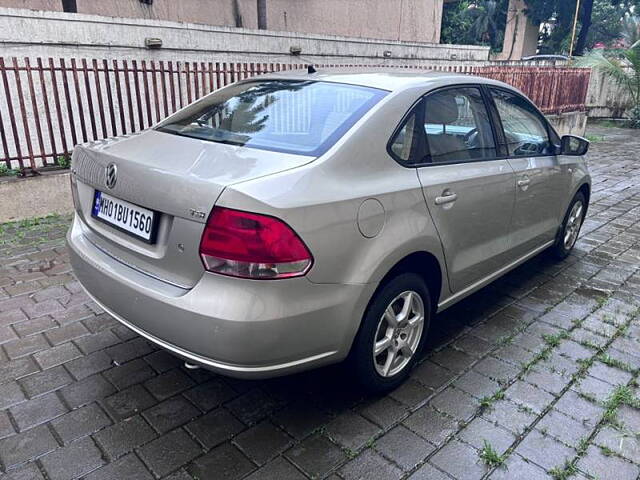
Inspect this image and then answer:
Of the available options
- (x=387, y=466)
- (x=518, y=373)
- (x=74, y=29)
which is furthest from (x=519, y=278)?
(x=74, y=29)

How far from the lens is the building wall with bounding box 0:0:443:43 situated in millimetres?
8555

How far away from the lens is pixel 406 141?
Answer: 273 cm

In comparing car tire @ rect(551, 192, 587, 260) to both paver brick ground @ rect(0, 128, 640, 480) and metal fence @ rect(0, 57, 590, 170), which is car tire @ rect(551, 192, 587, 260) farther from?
metal fence @ rect(0, 57, 590, 170)

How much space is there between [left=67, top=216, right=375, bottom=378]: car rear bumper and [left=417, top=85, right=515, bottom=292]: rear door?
2.59ft

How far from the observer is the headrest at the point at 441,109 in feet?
9.54

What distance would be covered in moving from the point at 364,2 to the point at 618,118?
9278 millimetres

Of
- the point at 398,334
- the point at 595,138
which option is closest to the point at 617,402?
the point at 398,334

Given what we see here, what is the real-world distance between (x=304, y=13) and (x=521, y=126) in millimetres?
9063

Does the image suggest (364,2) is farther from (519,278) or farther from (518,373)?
(518,373)

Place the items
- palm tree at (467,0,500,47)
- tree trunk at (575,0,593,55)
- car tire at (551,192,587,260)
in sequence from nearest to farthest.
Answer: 1. car tire at (551,192,587,260)
2. tree trunk at (575,0,593,55)
3. palm tree at (467,0,500,47)

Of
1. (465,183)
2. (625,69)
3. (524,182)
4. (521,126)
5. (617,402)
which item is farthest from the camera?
(625,69)

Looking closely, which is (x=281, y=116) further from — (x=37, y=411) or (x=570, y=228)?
(x=570, y=228)

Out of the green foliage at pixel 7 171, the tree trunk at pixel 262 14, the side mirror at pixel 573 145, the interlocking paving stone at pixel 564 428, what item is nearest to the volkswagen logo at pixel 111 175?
the interlocking paving stone at pixel 564 428

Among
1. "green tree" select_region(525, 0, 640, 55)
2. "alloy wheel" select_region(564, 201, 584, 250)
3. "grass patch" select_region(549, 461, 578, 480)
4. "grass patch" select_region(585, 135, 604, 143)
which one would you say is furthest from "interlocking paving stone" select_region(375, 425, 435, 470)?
"green tree" select_region(525, 0, 640, 55)
